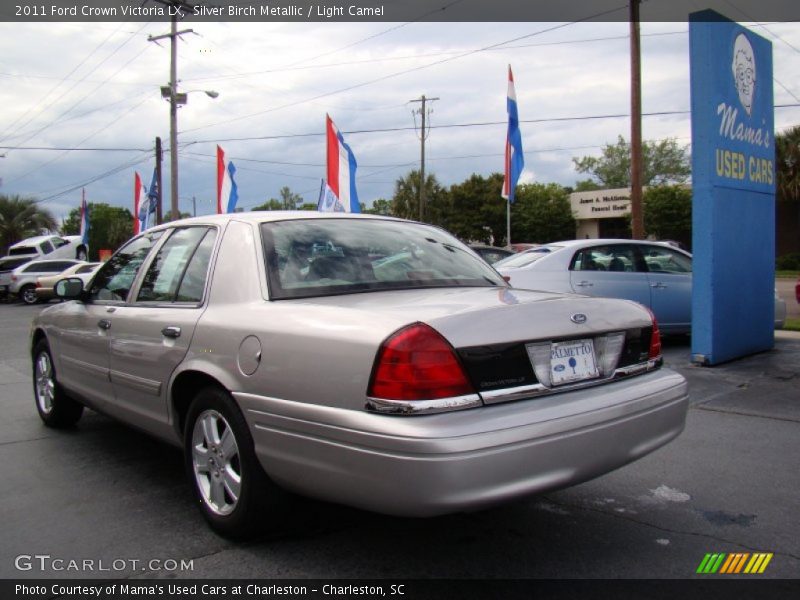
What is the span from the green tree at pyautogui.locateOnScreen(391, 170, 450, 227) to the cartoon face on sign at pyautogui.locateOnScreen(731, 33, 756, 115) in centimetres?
4770

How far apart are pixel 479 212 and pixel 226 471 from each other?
175 feet

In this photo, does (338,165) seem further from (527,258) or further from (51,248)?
(51,248)

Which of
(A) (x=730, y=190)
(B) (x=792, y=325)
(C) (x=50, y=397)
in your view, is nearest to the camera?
(C) (x=50, y=397)

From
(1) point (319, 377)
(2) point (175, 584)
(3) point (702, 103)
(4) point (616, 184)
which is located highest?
(4) point (616, 184)

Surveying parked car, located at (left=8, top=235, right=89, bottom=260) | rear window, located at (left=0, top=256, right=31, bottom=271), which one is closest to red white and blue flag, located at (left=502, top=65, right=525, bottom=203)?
rear window, located at (left=0, top=256, right=31, bottom=271)

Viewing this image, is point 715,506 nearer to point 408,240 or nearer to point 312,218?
point 408,240

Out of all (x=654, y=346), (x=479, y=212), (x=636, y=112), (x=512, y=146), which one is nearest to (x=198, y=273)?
(x=654, y=346)

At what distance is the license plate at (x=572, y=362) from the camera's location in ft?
9.45

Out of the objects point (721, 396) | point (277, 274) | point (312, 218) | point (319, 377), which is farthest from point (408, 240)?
point (721, 396)

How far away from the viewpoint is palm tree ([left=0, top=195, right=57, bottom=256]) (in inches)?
1768

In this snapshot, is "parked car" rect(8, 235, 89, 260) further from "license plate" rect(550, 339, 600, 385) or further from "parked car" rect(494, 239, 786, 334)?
"license plate" rect(550, 339, 600, 385)

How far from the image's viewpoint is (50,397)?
5.36m

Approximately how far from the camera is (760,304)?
8203mm

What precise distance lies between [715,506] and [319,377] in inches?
90.1
